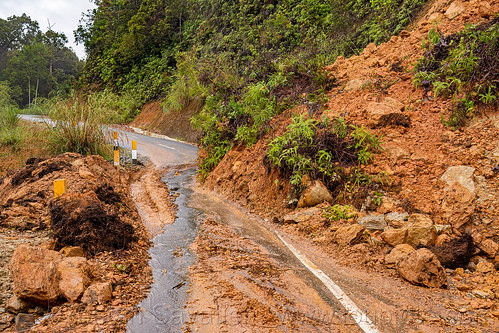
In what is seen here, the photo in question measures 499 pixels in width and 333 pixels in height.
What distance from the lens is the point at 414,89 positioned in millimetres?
7418

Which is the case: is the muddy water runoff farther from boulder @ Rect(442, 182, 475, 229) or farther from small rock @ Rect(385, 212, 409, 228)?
boulder @ Rect(442, 182, 475, 229)

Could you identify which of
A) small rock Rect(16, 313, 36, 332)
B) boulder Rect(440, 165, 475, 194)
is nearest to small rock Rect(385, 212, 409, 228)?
boulder Rect(440, 165, 475, 194)

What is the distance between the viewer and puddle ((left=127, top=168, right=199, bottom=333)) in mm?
2965

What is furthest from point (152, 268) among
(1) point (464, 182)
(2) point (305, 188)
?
(1) point (464, 182)

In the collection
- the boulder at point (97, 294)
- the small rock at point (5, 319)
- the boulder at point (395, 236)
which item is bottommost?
the small rock at point (5, 319)

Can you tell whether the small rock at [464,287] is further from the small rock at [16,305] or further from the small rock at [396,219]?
the small rock at [16,305]

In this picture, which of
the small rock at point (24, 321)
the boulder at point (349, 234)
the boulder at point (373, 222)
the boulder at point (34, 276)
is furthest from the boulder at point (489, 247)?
the small rock at point (24, 321)

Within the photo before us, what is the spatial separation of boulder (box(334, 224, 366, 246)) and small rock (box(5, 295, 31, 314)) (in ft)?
13.3

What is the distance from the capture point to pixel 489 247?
13.6 feet

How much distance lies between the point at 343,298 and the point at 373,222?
201 centimetres

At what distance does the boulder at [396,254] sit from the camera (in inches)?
165

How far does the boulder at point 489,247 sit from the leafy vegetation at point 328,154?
2095 mm

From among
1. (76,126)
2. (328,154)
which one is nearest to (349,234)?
(328,154)

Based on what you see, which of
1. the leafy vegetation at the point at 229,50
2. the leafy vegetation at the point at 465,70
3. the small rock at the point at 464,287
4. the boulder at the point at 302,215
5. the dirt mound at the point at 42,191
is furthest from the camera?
the leafy vegetation at the point at 229,50
